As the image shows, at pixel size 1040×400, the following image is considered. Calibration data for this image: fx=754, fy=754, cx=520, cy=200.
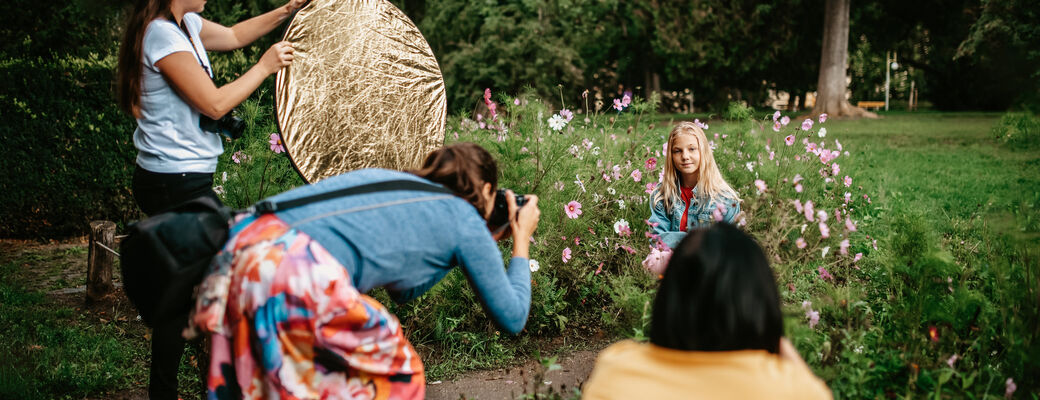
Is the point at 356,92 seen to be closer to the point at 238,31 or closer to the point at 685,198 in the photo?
the point at 238,31

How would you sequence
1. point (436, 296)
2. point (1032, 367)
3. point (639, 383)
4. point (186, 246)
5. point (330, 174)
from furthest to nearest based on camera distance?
point (436, 296) → point (330, 174) → point (1032, 367) → point (186, 246) → point (639, 383)

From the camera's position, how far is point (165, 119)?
253 centimetres

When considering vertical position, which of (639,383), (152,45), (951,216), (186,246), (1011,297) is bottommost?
(951,216)

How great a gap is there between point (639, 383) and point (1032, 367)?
64.5 inches

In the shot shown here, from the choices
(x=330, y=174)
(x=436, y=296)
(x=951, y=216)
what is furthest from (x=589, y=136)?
(x=951, y=216)

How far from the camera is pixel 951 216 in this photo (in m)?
6.36

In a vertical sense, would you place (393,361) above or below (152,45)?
below

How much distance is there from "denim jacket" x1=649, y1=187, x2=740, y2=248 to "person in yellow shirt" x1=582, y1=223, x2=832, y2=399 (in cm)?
245

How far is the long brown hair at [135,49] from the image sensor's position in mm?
2490

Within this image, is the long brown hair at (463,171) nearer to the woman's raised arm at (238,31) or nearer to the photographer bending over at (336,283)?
the photographer bending over at (336,283)

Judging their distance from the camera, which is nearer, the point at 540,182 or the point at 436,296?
the point at 436,296

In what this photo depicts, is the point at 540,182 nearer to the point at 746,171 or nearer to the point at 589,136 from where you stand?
the point at 589,136

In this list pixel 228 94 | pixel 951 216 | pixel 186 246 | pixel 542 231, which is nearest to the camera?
pixel 186 246

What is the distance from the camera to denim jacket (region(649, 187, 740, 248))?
3918mm
